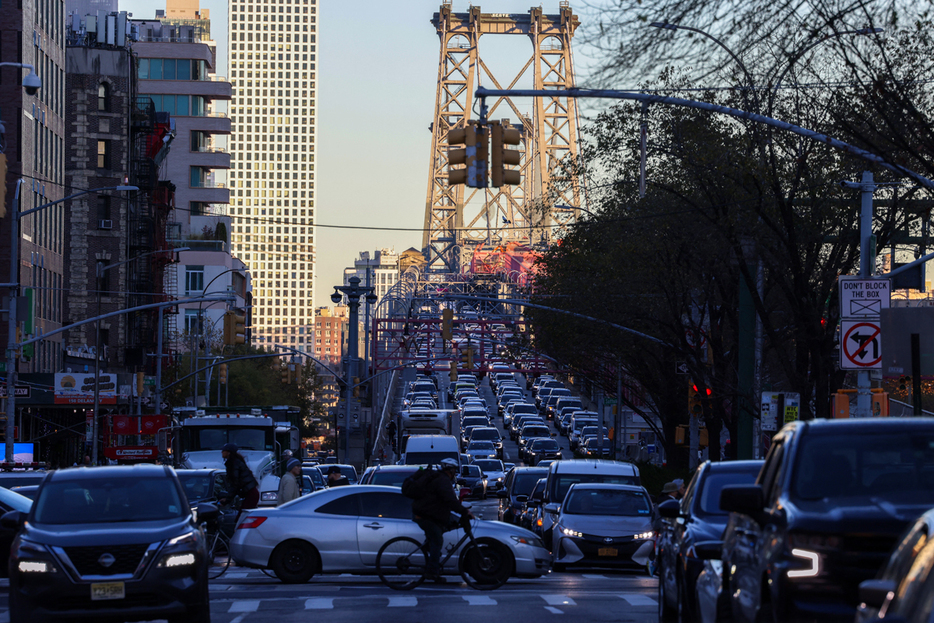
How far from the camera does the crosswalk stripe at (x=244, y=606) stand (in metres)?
15.7

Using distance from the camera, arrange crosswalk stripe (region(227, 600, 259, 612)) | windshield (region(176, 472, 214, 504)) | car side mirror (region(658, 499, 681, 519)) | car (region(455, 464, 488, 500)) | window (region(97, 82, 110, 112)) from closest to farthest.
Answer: car side mirror (region(658, 499, 681, 519)) < crosswalk stripe (region(227, 600, 259, 612)) < windshield (region(176, 472, 214, 504)) < car (region(455, 464, 488, 500)) < window (region(97, 82, 110, 112))

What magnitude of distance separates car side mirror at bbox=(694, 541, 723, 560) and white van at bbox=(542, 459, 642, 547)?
13.8 metres

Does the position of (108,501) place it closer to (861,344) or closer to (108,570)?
(108,570)

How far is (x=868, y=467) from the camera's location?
28.9ft

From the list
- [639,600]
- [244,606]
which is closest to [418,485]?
[244,606]

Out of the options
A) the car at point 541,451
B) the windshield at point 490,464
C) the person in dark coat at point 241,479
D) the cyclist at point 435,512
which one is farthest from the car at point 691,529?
the car at point 541,451

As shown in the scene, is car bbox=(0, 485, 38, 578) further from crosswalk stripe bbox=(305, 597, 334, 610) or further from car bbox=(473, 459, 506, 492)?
car bbox=(473, 459, 506, 492)

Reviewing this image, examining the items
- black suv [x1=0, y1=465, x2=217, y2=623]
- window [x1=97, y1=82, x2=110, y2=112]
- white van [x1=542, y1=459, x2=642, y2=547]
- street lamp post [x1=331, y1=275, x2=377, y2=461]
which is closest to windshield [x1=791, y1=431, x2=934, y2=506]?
black suv [x1=0, y1=465, x2=217, y2=623]

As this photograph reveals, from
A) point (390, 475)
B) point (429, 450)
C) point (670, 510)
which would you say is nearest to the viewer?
point (670, 510)

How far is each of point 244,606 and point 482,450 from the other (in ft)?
145

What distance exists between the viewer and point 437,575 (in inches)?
720

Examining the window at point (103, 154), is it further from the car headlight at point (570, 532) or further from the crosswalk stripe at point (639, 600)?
the crosswalk stripe at point (639, 600)

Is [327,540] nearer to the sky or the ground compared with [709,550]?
nearer to the ground

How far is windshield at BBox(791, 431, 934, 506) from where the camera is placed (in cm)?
855
